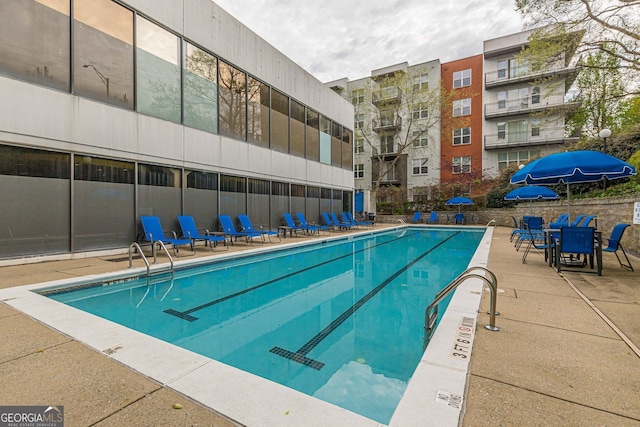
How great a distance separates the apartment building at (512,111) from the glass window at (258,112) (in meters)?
21.3

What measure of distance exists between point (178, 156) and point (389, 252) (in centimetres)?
733

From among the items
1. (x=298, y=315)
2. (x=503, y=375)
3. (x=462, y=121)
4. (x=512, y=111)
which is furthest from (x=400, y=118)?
(x=503, y=375)

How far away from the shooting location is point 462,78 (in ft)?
89.9

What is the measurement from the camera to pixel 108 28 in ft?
24.5

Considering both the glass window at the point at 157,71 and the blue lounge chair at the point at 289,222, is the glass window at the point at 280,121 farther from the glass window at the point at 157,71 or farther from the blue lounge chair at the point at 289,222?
the glass window at the point at 157,71

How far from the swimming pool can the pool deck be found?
0.35 metres

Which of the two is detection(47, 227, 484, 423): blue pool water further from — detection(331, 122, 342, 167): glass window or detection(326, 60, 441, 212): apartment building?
detection(326, 60, 441, 212): apartment building

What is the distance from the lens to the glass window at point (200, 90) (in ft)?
30.8

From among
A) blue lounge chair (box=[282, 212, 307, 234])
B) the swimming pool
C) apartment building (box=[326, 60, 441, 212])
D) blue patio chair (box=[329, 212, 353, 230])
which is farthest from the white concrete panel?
apartment building (box=[326, 60, 441, 212])

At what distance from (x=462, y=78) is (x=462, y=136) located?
5.35 metres

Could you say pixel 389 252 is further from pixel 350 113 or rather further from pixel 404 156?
pixel 404 156

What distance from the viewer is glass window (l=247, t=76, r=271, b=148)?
38.4 ft

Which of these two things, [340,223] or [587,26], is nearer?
[587,26]

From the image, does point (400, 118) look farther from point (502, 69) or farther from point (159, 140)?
point (159, 140)
